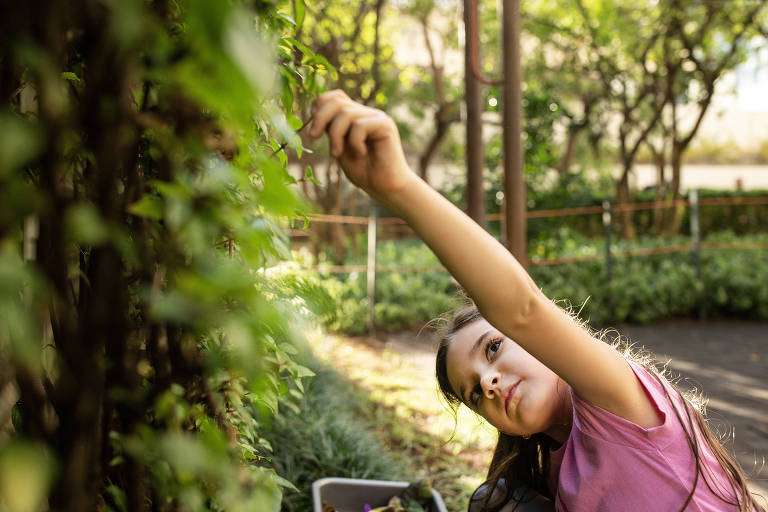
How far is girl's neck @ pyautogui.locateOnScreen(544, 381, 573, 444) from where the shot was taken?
1.56 m

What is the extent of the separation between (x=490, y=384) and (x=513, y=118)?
8.59 ft

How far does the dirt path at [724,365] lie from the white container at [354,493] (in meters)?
1.68

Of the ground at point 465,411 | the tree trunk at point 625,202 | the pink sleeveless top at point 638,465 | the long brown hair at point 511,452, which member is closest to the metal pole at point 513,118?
the ground at point 465,411

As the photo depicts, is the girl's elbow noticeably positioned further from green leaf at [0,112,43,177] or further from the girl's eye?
green leaf at [0,112,43,177]

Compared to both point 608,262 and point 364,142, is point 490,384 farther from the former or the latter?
point 608,262

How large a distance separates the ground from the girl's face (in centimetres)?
28

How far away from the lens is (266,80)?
0.36 meters

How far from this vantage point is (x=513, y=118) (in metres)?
3.80

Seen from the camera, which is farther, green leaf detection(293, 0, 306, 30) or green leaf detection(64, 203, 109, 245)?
green leaf detection(293, 0, 306, 30)

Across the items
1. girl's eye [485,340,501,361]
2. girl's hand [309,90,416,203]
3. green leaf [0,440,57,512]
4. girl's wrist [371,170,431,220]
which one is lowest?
girl's eye [485,340,501,361]

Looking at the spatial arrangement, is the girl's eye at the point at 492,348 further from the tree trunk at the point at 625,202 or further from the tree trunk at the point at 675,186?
the tree trunk at the point at 625,202

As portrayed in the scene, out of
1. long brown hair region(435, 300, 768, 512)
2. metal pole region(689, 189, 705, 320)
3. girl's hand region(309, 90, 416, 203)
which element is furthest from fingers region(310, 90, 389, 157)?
metal pole region(689, 189, 705, 320)

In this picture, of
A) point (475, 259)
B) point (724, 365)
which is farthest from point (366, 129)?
point (724, 365)

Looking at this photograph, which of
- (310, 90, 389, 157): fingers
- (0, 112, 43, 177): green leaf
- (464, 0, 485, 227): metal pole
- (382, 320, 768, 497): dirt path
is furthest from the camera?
(464, 0, 485, 227): metal pole
